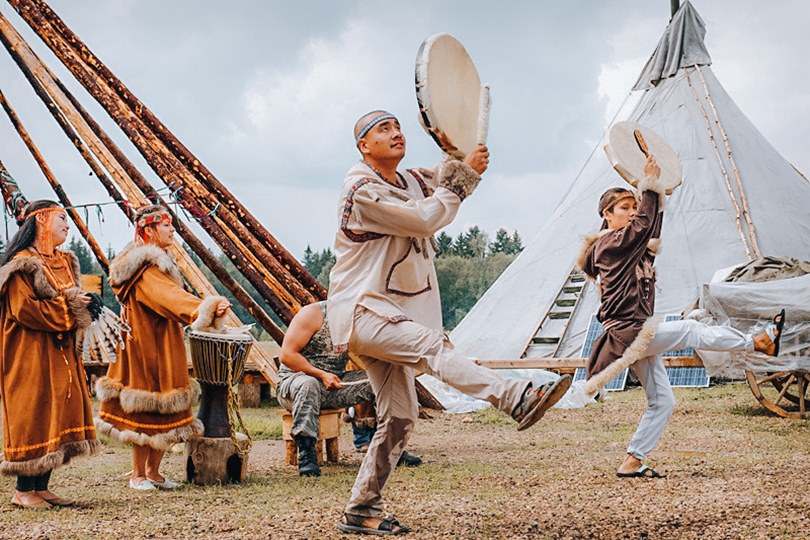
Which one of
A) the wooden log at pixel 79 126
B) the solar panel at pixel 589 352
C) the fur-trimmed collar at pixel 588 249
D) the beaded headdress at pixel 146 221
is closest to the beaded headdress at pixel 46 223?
the beaded headdress at pixel 146 221

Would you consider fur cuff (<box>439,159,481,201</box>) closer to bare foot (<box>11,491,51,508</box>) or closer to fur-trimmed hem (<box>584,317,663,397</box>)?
fur-trimmed hem (<box>584,317,663,397</box>)

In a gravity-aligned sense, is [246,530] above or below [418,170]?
below

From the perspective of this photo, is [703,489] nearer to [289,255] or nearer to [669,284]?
[289,255]

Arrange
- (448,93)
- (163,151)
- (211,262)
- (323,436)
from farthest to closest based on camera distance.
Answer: (163,151) < (211,262) < (323,436) < (448,93)

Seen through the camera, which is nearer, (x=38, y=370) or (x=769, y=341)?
(x=38, y=370)

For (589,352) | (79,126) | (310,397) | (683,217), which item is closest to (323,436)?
(310,397)

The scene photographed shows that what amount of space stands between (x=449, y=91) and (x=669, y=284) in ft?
25.2

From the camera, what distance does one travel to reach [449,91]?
3.08 meters

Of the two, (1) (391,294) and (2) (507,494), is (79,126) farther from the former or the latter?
(1) (391,294)

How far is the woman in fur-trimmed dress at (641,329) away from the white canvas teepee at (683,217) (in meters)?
5.49

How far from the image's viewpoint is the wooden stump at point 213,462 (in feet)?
14.4

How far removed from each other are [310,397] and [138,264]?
3.89 ft

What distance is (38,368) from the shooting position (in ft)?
12.8

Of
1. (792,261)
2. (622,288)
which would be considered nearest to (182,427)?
(622,288)
